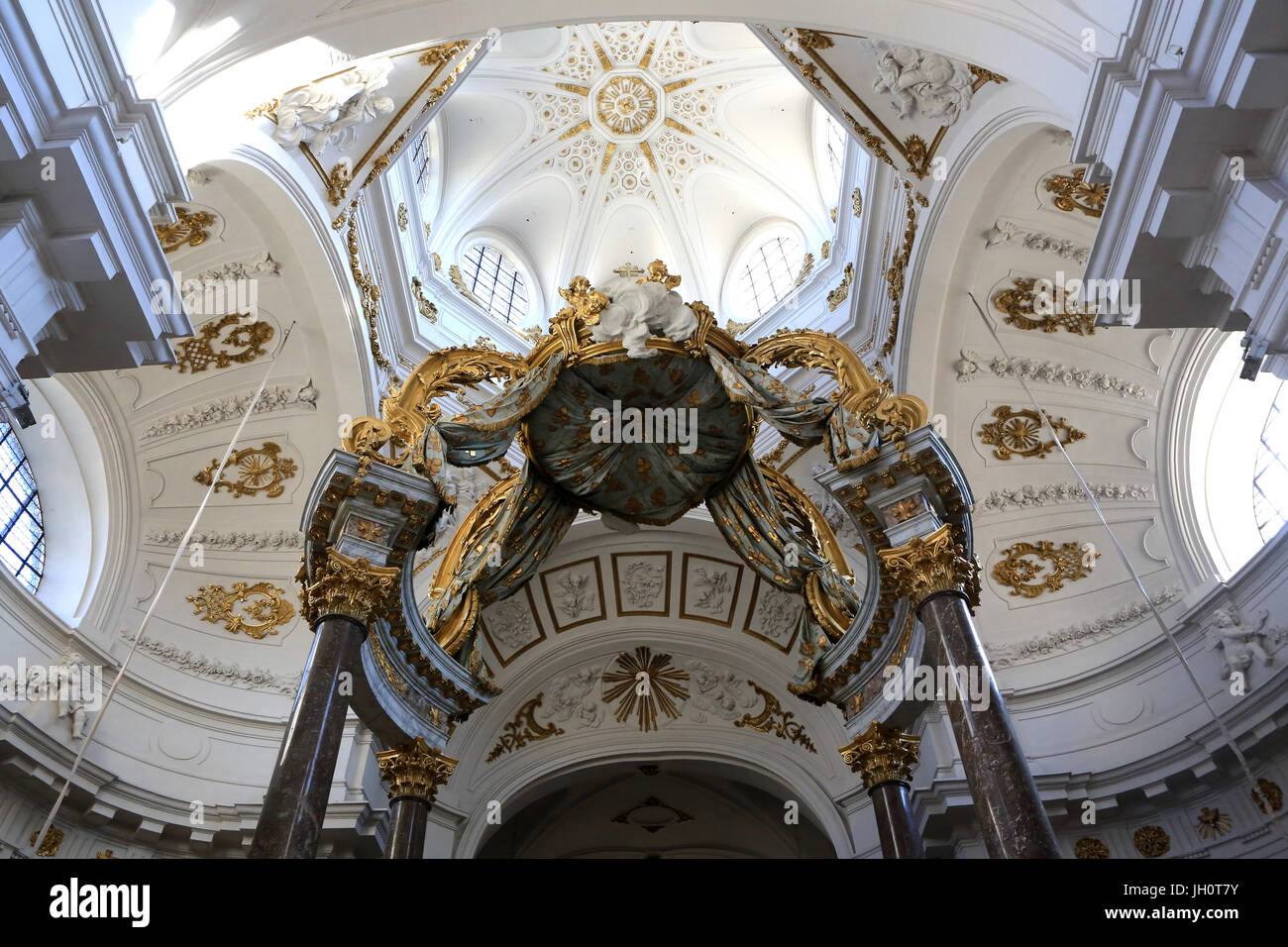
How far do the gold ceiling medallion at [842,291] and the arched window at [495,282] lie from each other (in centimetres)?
506

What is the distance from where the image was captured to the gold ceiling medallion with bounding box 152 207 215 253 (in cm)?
1070

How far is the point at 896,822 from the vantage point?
24.4 ft

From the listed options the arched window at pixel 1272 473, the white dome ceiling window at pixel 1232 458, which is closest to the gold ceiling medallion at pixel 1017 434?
the white dome ceiling window at pixel 1232 458

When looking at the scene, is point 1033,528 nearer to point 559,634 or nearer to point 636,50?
point 559,634

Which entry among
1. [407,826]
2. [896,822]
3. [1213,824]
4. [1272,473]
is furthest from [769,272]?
[407,826]

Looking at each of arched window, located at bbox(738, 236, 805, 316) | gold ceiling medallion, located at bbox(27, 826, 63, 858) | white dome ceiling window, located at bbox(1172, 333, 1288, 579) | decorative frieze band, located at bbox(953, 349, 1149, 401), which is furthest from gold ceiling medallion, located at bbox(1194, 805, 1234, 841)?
gold ceiling medallion, located at bbox(27, 826, 63, 858)

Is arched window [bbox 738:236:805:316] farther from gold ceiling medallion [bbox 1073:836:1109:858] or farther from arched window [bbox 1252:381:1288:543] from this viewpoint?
gold ceiling medallion [bbox 1073:836:1109:858]

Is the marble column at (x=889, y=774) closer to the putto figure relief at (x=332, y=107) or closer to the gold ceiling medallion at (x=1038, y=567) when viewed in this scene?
the gold ceiling medallion at (x=1038, y=567)

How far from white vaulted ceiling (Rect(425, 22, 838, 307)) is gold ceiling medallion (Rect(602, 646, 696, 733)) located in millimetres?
5703

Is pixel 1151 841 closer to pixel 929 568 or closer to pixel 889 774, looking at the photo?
pixel 889 774

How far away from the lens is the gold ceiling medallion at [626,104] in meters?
16.4

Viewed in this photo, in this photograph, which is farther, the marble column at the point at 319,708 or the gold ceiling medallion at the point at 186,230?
the gold ceiling medallion at the point at 186,230

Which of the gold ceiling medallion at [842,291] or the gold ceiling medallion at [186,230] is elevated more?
the gold ceiling medallion at [842,291]
